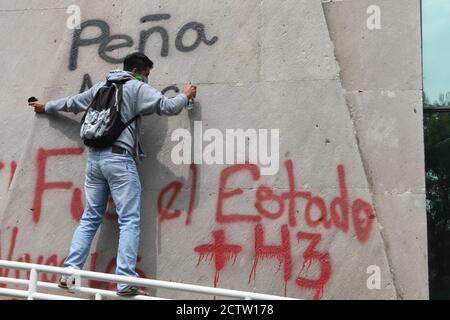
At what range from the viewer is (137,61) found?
16.5ft

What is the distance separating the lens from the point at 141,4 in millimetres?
5523

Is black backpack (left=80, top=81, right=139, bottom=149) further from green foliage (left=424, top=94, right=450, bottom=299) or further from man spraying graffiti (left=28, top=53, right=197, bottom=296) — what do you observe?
green foliage (left=424, top=94, right=450, bottom=299)

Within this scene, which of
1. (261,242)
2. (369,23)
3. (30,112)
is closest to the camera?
(261,242)

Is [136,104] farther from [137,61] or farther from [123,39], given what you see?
[123,39]

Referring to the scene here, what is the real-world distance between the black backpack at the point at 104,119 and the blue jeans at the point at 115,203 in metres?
0.10

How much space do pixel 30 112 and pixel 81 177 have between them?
2.96 feet

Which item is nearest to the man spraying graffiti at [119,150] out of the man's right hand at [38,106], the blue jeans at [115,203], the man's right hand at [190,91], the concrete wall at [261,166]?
the blue jeans at [115,203]

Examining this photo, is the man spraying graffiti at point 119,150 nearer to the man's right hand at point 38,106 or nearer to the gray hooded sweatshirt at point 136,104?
the gray hooded sweatshirt at point 136,104

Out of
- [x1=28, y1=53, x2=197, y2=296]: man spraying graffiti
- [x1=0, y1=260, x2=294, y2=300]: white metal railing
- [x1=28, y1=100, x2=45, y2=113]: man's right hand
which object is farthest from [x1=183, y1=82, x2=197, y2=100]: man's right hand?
[x1=0, y1=260, x2=294, y2=300]: white metal railing

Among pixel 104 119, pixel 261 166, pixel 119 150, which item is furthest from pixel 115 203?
pixel 261 166

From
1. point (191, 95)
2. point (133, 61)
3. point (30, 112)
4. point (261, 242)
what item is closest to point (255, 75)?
point (191, 95)

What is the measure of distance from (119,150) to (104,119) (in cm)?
26

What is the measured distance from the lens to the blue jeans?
4.69 m

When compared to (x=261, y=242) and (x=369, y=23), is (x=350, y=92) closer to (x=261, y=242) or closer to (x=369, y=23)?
(x=369, y=23)
